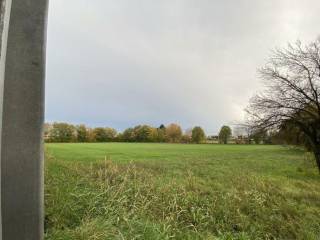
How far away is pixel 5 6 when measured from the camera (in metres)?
2.75

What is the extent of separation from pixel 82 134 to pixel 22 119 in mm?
29946

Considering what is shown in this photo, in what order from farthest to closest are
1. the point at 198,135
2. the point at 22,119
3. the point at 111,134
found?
the point at 198,135
the point at 111,134
the point at 22,119

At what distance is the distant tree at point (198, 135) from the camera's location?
4338 cm

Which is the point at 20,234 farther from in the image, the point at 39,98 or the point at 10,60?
the point at 10,60

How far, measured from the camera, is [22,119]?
2.98m

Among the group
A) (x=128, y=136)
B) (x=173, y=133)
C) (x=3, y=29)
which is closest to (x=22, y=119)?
(x=3, y=29)

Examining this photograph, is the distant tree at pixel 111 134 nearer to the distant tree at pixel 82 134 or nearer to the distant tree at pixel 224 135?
the distant tree at pixel 82 134

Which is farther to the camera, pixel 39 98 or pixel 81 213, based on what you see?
pixel 81 213

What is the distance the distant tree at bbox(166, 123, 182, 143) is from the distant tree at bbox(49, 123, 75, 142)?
9.49 metres

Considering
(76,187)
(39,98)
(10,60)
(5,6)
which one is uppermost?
(5,6)

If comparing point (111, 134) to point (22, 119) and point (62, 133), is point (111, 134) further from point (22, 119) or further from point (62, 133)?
point (22, 119)

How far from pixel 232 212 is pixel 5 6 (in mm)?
7711

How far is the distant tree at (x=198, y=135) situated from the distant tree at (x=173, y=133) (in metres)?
2.68

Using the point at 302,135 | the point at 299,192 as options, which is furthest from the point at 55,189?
the point at 302,135
